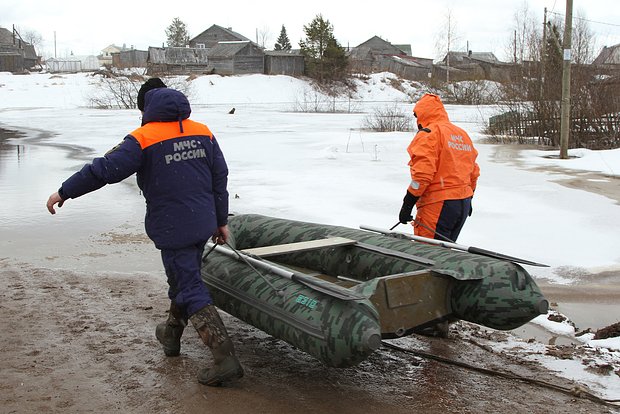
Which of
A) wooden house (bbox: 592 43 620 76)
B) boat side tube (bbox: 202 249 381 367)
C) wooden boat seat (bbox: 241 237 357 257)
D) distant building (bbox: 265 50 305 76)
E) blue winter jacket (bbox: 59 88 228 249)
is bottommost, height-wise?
boat side tube (bbox: 202 249 381 367)

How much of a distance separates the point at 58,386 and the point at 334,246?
79.2 inches

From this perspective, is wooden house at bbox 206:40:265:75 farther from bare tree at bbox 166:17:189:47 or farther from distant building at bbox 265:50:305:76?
bare tree at bbox 166:17:189:47

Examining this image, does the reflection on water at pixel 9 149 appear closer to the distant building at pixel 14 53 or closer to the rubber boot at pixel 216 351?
the rubber boot at pixel 216 351

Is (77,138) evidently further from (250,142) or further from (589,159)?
(589,159)

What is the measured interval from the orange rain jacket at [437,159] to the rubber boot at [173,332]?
6.34ft

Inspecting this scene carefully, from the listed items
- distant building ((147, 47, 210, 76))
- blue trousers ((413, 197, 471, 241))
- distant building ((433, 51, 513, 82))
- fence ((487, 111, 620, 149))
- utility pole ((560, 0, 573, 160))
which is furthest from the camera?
distant building ((147, 47, 210, 76))

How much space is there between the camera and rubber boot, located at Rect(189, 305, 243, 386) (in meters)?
3.82

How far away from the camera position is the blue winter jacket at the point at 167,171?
12.4 feet

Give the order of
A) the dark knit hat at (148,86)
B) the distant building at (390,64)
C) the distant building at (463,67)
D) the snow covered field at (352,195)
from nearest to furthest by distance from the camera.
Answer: the dark knit hat at (148,86) < the snow covered field at (352,195) < the distant building at (463,67) < the distant building at (390,64)

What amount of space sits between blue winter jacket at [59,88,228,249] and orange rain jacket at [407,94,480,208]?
1.78m

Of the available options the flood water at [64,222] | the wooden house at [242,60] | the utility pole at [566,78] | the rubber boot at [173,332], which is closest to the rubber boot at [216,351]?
the rubber boot at [173,332]

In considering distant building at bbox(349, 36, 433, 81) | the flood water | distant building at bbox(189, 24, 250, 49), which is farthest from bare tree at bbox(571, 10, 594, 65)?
distant building at bbox(189, 24, 250, 49)

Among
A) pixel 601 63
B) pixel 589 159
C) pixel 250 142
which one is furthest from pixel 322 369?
pixel 601 63

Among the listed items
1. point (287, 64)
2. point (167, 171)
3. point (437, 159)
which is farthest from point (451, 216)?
point (287, 64)
